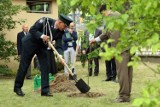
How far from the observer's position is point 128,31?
9.34 feet

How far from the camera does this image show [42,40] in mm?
8016

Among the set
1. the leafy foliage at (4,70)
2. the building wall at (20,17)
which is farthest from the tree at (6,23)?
the building wall at (20,17)

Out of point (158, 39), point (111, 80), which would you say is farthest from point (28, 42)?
point (158, 39)

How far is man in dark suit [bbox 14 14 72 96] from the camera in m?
7.86

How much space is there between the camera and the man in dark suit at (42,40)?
25.8ft

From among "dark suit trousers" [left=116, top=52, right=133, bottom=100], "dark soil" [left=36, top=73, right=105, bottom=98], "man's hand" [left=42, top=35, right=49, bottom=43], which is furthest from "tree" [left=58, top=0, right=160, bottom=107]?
"dark soil" [left=36, top=73, right=105, bottom=98]

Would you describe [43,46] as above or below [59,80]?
above

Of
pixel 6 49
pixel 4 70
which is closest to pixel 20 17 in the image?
pixel 6 49

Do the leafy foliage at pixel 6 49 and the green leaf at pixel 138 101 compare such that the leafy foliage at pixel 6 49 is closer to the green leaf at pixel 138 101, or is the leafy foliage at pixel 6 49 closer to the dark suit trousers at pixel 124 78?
the dark suit trousers at pixel 124 78

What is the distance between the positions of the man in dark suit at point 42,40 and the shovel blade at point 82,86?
1.81 ft

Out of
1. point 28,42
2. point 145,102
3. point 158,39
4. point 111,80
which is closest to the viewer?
point 145,102

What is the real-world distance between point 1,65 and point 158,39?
39.5 ft

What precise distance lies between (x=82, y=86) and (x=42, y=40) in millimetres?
1304

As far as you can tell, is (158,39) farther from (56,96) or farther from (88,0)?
(56,96)
